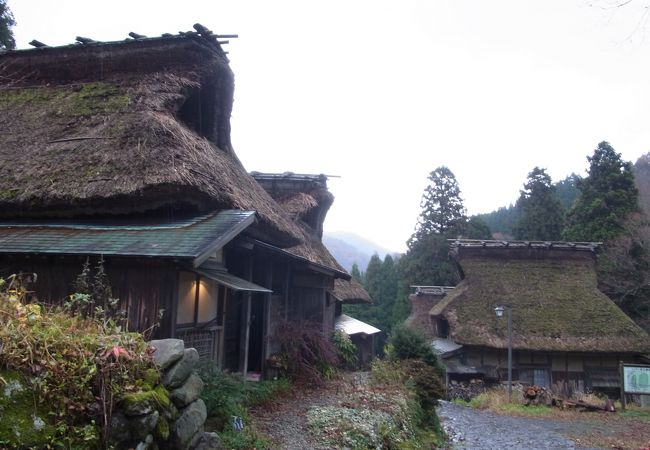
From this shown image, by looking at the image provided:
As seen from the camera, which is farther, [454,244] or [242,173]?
[454,244]

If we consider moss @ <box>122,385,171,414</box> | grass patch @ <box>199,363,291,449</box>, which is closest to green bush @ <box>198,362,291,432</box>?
grass patch @ <box>199,363,291,449</box>

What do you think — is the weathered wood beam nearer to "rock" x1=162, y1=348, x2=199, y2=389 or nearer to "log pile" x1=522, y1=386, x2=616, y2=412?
"rock" x1=162, y1=348, x2=199, y2=389

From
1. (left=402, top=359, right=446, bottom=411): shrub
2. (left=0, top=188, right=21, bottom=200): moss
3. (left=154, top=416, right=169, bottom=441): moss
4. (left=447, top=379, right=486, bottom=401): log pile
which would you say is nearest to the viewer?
(left=154, top=416, right=169, bottom=441): moss

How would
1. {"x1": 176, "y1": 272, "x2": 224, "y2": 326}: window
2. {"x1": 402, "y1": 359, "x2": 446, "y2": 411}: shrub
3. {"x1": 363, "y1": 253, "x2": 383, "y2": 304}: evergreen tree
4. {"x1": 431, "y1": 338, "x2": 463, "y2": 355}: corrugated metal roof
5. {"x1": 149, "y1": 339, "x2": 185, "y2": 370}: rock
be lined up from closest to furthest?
1. {"x1": 149, "y1": 339, "x2": 185, "y2": 370}: rock
2. {"x1": 176, "y1": 272, "x2": 224, "y2": 326}: window
3. {"x1": 402, "y1": 359, "x2": 446, "y2": 411}: shrub
4. {"x1": 431, "y1": 338, "x2": 463, "y2": 355}: corrugated metal roof
5. {"x1": 363, "y1": 253, "x2": 383, "y2": 304}: evergreen tree

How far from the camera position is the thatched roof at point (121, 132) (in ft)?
25.6

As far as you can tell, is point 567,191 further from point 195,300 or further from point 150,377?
point 150,377

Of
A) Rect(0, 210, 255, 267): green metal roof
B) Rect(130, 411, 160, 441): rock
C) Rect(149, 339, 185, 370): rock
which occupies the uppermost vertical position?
Rect(0, 210, 255, 267): green metal roof

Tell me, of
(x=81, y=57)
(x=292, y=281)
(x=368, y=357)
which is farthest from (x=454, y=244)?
(x=81, y=57)

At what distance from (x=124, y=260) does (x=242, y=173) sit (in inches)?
214

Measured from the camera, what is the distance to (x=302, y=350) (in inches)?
435

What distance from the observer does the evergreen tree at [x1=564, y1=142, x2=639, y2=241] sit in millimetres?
25750

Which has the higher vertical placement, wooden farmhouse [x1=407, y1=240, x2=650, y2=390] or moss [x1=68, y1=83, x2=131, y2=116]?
moss [x1=68, y1=83, x2=131, y2=116]

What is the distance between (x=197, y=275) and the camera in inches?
298

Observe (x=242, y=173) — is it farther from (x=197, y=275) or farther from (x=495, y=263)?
(x=495, y=263)
